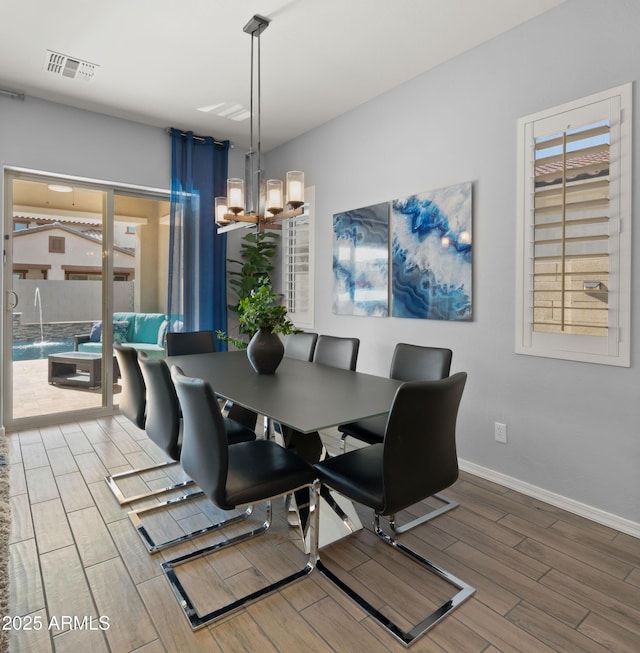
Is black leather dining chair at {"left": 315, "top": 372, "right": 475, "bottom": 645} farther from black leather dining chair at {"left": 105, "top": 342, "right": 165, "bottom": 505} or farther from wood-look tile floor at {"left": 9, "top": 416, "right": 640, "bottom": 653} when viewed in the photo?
black leather dining chair at {"left": 105, "top": 342, "right": 165, "bottom": 505}

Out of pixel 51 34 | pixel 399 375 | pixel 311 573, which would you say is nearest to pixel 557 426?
pixel 399 375

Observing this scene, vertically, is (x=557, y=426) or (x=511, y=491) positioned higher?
(x=557, y=426)

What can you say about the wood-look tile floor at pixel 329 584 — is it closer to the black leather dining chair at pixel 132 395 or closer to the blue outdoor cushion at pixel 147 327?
the black leather dining chair at pixel 132 395

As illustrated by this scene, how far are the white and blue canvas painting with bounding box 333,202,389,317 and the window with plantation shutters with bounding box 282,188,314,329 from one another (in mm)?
433

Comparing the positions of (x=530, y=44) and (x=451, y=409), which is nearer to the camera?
(x=451, y=409)

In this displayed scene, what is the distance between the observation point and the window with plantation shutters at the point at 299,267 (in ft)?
14.8

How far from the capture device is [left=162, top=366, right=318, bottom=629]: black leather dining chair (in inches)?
63.0

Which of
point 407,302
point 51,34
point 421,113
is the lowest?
point 407,302

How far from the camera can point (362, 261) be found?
3842mm

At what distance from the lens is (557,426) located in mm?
2545

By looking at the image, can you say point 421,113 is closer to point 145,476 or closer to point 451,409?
point 451,409

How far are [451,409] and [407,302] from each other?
1787 millimetres

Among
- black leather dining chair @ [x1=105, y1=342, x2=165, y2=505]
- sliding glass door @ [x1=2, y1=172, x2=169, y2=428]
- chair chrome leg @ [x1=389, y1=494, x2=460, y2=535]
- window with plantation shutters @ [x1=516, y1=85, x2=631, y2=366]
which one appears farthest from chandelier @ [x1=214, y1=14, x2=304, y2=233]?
sliding glass door @ [x1=2, y1=172, x2=169, y2=428]

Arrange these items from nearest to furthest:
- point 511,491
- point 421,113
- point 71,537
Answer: point 71,537, point 511,491, point 421,113
